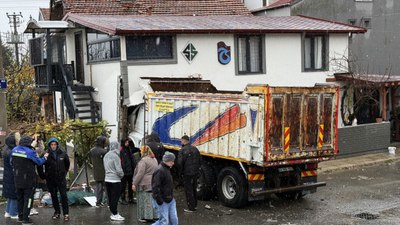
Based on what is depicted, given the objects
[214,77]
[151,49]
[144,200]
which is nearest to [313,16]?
[214,77]

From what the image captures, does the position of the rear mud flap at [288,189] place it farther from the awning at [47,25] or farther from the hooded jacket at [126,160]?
the awning at [47,25]

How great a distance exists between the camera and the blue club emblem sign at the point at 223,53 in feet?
63.3

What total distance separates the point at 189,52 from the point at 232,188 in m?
7.98

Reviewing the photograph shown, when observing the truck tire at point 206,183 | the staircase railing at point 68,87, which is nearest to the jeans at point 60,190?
the truck tire at point 206,183

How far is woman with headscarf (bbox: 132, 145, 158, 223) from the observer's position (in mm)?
9883

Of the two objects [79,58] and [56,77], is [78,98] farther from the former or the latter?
[79,58]

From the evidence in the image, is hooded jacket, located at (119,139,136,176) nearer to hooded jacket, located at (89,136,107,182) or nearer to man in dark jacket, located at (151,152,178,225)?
hooded jacket, located at (89,136,107,182)

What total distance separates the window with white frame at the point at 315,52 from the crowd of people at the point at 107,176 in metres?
11.5

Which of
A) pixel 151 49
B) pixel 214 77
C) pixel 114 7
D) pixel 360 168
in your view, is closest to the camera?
pixel 360 168

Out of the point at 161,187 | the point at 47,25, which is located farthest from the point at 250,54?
the point at 161,187

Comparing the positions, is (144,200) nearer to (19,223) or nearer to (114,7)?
(19,223)

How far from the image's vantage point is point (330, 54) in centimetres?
2192

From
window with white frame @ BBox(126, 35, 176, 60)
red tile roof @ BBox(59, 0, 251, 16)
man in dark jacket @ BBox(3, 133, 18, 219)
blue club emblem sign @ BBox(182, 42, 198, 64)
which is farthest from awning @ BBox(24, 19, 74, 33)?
man in dark jacket @ BBox(3, 133, 18, 219)

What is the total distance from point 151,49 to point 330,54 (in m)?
8.15
